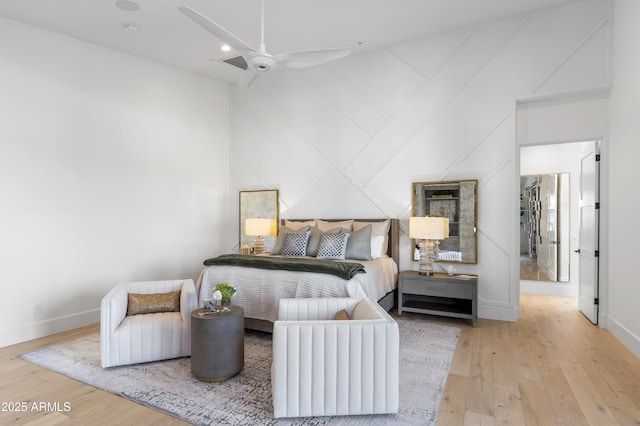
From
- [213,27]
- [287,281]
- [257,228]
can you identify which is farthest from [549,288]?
[213,27]

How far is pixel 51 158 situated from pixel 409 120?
14.2ft

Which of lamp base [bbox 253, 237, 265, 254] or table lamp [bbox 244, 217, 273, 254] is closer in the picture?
table lamp [bbox 244, 217, 273, 254]

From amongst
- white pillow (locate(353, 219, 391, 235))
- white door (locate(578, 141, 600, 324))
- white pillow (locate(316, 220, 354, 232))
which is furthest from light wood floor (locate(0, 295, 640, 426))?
white pillow (locate(316, 220, 354, 232))

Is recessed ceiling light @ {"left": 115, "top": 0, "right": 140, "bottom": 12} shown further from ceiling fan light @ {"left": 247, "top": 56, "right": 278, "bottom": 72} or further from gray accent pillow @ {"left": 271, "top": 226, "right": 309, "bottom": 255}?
gray accent pillow @ {"left": 271, "top": 226, "right": 309, "bottom": 255}

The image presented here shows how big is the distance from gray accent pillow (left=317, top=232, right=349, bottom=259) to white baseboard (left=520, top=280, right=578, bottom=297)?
3.48 m

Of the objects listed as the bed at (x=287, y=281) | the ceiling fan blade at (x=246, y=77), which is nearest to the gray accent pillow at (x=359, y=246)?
the bed at (x=287, y=281)

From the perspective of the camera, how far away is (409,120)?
4.90 meters

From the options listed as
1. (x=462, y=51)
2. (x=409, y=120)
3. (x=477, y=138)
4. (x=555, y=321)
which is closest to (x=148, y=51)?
(x=409, y=120)

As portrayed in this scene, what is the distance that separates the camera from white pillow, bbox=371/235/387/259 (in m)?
4.63

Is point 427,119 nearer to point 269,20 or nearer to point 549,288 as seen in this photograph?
point 269,20

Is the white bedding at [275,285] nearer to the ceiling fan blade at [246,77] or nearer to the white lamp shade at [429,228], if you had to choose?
the white lamp shade at [429,228]

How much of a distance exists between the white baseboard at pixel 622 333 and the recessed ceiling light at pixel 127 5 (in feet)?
19.0

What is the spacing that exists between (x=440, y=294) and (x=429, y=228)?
2.56ft

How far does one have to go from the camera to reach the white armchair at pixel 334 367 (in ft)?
7.11
